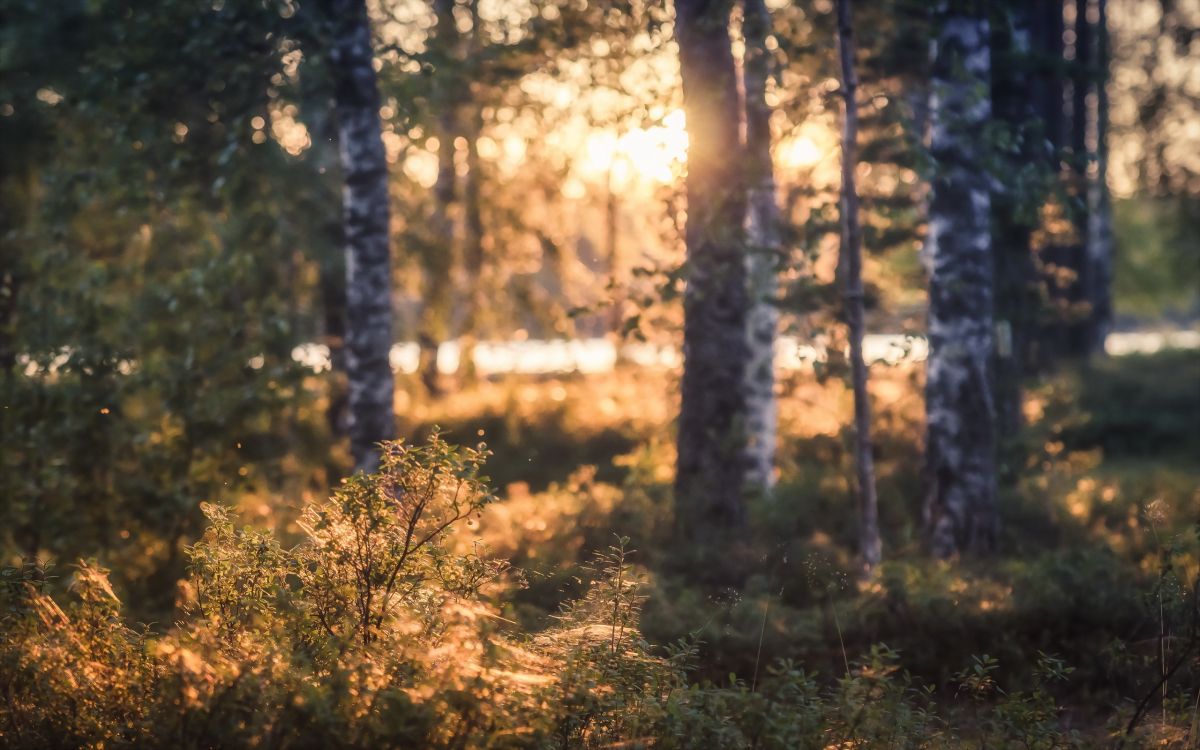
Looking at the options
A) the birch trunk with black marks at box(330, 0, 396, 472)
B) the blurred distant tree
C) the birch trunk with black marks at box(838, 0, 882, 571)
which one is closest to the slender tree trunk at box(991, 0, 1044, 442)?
the birch trunk with black marks at box(838, 0, 882, 571)

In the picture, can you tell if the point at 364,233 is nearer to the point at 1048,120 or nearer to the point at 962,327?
the point at 962,327

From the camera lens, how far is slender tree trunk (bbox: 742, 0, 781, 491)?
1020cm

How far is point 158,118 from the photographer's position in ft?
33.4

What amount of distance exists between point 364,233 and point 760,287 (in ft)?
13.0

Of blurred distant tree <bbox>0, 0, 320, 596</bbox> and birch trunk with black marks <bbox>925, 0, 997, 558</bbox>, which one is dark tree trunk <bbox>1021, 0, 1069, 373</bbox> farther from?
blurred distant tree <bbox>0, 0, 320, 596</bbox>

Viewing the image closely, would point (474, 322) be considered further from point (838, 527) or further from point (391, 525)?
point (391, 525)

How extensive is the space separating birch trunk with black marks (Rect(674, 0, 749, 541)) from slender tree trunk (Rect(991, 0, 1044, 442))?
3382 mm

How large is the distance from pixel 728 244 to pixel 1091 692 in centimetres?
437

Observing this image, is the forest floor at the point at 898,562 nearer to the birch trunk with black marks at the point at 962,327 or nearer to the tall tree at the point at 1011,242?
the birch trunk with black marks at the point at 962,327

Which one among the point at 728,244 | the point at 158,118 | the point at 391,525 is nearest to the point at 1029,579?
the point at 728,244

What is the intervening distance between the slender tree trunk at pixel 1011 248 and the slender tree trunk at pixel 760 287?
96.1 inches

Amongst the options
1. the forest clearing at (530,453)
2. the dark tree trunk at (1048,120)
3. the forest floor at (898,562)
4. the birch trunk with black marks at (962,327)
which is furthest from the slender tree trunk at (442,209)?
the dark tree trunk at (1048,120)

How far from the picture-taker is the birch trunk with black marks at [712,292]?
30.8ft

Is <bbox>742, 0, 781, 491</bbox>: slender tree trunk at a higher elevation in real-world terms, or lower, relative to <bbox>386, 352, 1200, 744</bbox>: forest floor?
higher
